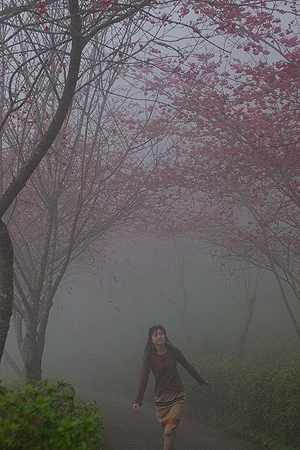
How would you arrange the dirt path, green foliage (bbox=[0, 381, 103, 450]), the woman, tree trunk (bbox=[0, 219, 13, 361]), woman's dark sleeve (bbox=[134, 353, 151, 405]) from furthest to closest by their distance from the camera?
1. the dirt path
2. woman's dark sleeve (bbox=[134, 353, 151, 405])
3. the woman
4. tree trunk (bbox=[0, 219, 13, 361])
5. green foliage (bbox=[0, 381, 103, 450])

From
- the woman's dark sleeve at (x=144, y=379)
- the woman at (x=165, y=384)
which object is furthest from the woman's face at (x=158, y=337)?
the woman's dark sleeve at (x=144, y=379)

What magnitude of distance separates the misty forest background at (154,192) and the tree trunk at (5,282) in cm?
1

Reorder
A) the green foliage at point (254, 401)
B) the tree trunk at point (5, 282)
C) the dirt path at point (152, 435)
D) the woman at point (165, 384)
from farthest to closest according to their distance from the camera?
the dirt path at point (152, 435), the green foliage at point (254, 401), the woman at point (165, 384), the tree trunk at point (5, 282)

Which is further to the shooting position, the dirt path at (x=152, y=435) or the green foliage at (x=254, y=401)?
the dirt path at (x=152, y=435)

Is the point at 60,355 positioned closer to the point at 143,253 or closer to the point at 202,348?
the point at 143,253

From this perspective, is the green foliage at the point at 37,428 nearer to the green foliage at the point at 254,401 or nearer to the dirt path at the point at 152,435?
the dirt path at the point at 152,435

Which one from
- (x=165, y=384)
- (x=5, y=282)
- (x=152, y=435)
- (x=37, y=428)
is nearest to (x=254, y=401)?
(x=152, y=435)

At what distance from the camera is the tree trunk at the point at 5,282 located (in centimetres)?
372

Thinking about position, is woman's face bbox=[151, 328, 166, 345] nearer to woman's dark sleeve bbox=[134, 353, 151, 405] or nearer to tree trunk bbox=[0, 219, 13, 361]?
woman's dark sleeve bbox=[134, 353, 151, 405]

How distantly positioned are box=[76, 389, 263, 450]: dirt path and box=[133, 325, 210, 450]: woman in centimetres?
160

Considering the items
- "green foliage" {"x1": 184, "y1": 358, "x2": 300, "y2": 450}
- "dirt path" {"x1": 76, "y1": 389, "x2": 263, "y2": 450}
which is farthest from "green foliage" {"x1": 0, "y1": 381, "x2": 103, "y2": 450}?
"green foliage" {"x1": 184, "y1": 358, "x2": 300, "y2": 450}

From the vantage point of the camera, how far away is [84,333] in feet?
83.0

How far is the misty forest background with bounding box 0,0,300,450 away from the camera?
193 inches

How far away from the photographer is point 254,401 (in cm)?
709
